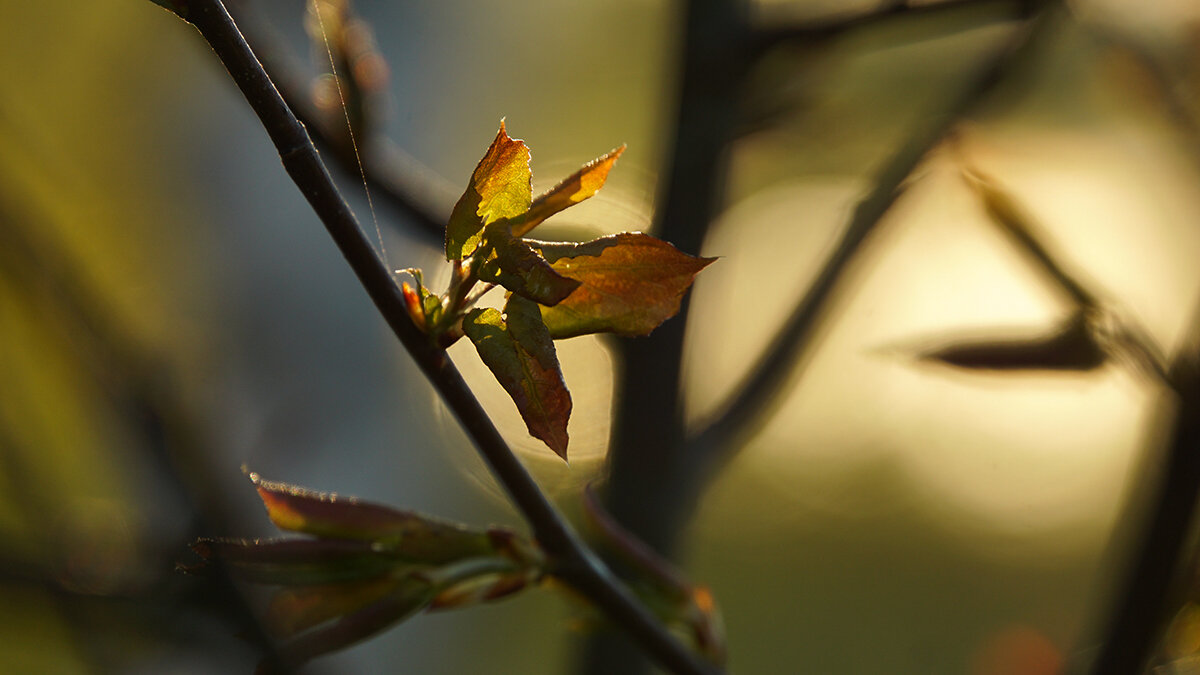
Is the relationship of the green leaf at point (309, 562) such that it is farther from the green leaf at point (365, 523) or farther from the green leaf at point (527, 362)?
the green leaf at point (527, 362)

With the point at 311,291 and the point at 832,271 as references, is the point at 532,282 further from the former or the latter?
the point at 311,291

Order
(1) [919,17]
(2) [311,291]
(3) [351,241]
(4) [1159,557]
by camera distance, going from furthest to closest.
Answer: (2) [311,291]
(1) [919,17]
(4) [1159,557]
(3) [351,241]

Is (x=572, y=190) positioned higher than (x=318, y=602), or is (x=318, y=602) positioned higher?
(x=572, y=190)

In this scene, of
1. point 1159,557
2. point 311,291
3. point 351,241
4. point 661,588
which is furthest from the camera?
point 311,291

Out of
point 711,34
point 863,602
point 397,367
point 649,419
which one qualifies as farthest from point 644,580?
point 863,602

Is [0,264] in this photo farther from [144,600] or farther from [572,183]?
[572,183]

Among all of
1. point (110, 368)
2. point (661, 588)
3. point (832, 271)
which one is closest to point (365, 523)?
point (661, 588)

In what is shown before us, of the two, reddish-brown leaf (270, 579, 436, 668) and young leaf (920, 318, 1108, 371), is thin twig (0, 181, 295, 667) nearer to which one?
reddish-brown leaf (270, 579, 436, 668)
